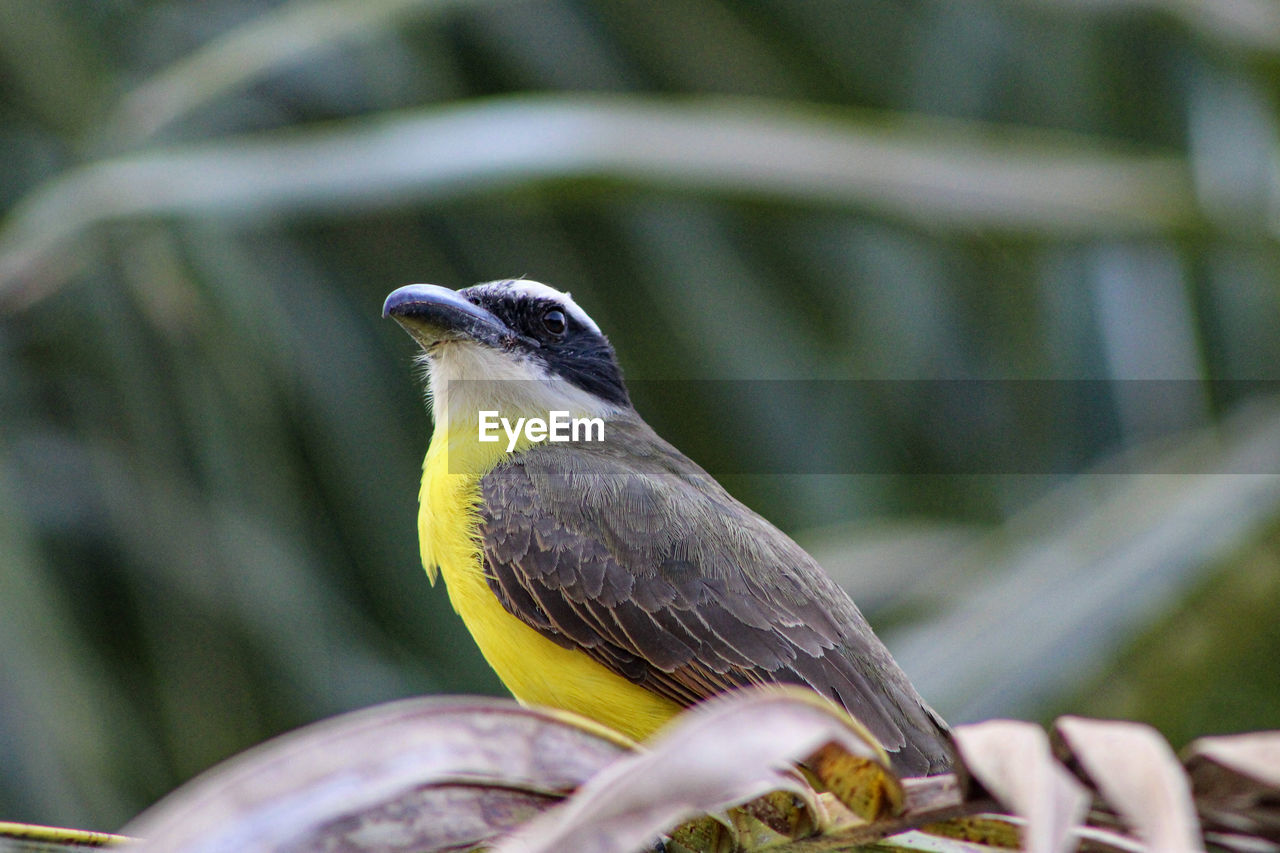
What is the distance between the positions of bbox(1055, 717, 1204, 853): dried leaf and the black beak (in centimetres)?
222

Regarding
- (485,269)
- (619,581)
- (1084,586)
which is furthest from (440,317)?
(485,269)

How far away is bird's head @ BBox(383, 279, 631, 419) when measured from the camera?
3.19 metres

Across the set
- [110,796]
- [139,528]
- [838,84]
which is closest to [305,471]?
[139,528]

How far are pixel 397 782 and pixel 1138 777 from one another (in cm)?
48

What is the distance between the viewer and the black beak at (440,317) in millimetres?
3004

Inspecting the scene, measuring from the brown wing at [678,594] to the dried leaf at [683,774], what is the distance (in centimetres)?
164

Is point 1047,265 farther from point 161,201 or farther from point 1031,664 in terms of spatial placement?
point 161,201

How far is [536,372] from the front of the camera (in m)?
3.31

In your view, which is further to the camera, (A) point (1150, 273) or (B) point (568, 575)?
(A) point (1150, 273)

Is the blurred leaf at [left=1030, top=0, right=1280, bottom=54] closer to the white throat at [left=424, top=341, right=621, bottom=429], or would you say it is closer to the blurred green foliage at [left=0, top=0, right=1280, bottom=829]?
the blurred green foliage at [left=0, top=0, right=1280, bottom=829]

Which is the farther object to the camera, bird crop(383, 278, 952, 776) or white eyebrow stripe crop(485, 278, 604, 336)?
white eyebrow stripe crop(485, 278, 604, 336)

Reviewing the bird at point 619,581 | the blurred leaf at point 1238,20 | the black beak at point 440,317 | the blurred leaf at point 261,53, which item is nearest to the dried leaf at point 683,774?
the bird at point 619,581

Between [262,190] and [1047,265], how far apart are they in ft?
9.01

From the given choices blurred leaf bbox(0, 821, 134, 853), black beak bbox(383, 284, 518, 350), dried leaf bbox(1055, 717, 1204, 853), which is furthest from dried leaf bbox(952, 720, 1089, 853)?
black beak bbox(383, 284, 518, 350)
